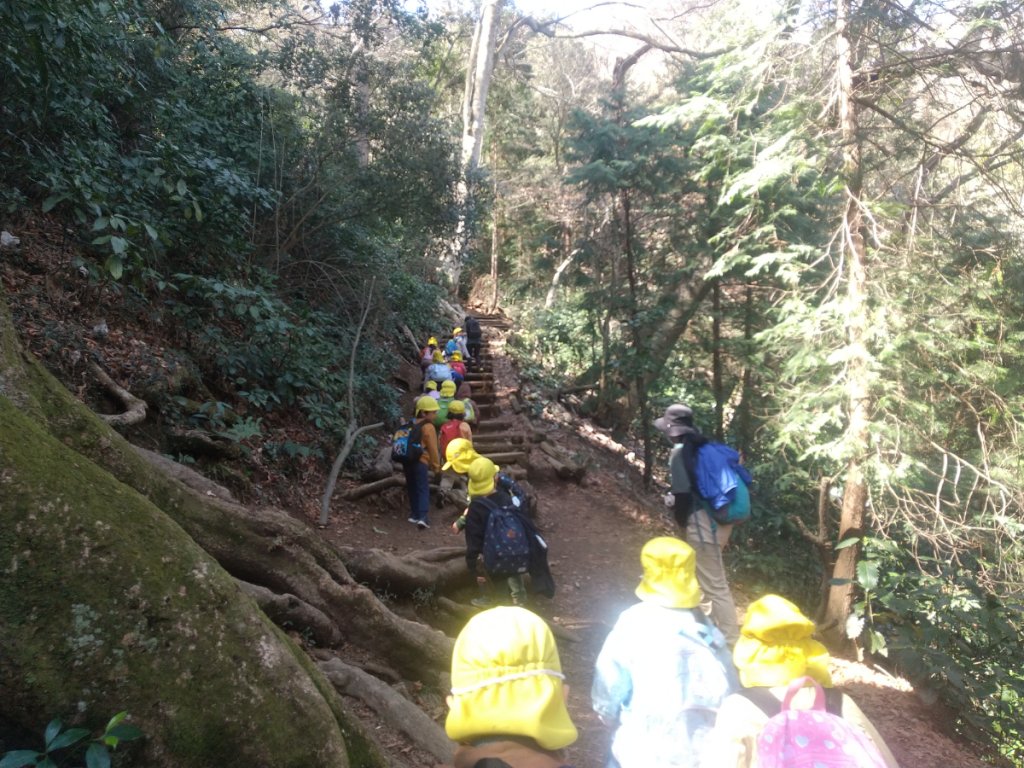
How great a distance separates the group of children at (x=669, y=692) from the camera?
1833mm


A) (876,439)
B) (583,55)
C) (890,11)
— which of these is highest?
(583,55)

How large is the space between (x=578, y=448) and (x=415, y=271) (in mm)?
5833

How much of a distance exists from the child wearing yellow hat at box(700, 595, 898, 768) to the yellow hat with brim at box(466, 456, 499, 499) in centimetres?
354

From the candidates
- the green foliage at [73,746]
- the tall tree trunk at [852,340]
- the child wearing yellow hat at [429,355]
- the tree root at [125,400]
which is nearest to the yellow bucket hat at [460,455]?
the tree root at [125,400]

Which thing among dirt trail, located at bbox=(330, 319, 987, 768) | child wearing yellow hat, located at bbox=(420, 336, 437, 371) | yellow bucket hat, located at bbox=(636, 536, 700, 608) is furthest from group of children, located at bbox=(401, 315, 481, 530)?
yellow bucket hat, located at bbox=(636, 536, 700, 608)

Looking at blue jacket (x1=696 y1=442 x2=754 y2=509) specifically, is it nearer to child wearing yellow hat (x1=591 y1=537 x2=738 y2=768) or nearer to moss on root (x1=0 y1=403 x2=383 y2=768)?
child wearing yellow hat (x1=591 y1=537 x2=738 y2=768)

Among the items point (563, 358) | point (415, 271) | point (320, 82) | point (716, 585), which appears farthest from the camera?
point (563, 358)

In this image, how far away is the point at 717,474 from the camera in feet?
17.8

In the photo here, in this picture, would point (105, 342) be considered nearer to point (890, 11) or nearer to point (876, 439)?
point (876, 439)

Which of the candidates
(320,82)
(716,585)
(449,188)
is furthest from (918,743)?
(320,82)

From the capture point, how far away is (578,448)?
15117mm

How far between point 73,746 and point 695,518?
462 centimetres

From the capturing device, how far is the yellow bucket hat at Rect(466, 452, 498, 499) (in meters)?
6.04

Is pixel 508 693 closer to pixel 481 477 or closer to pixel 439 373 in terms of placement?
pixel 481 477
